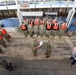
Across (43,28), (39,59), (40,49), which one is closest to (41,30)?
(43,28)

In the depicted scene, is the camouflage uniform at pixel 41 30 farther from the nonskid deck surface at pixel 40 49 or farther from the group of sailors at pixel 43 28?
the nonskid deck surface at pixel 40 49

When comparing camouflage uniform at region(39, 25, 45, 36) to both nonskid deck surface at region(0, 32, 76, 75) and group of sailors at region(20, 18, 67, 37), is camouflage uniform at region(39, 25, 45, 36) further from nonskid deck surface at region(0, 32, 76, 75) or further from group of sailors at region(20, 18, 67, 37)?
nonskid deck surface at region(0, 32, 76, 75)

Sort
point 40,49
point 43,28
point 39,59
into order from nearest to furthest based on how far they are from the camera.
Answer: point 39,59, point 40,49, point 43,28

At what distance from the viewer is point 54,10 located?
35.7 feet

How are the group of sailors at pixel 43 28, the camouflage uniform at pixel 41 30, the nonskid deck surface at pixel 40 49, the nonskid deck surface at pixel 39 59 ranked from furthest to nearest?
the camouflage uniform at pixel 41 30 < the group of sailors at pixel 43 28 < the nonskid deck surface at pixel 40 49 < the nonskid deck surface at pixel 39 59

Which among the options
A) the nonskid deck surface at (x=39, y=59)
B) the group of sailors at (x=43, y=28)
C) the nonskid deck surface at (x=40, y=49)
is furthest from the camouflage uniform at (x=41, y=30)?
the nonskid deck surface at (x=39, y=59)

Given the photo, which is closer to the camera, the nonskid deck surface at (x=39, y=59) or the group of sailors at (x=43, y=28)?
the nonskid deck surface at (x=39, y=59)

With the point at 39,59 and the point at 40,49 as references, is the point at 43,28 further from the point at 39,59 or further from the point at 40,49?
the point at 39,59

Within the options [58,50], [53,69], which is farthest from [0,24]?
[53,69]

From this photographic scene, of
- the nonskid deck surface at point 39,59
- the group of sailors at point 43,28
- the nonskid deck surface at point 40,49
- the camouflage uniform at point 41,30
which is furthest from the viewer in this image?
the camouflage uniform at point 41,30

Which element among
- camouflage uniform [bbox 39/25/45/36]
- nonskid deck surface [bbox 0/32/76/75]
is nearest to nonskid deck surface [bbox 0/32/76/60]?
nonskid deck surface [bbox 0/32/76/75]

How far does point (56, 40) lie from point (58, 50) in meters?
1.02

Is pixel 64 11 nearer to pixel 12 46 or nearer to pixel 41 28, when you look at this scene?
pixel 41 28

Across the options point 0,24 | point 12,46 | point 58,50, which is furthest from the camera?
point 0,24
